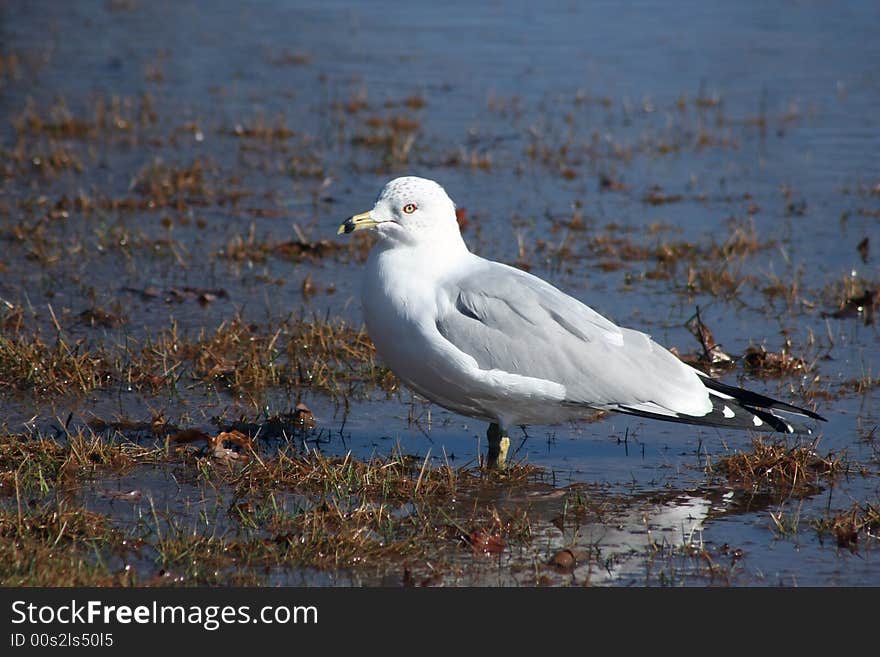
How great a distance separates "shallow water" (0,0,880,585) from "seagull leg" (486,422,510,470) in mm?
314

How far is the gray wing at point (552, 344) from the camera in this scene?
6941mm

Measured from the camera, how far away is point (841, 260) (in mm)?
11211

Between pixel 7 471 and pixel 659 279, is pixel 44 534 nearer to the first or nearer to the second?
pixel 7 471

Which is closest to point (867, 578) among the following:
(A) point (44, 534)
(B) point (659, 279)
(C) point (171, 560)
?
(C) point (171, 560)

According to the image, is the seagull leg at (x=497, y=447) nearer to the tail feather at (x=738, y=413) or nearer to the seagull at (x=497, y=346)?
the seagull at (x=497, y=346)

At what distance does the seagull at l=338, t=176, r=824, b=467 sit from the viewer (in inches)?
272

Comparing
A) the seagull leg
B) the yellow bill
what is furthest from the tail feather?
the yellow bill

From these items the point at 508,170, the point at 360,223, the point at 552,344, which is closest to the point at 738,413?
the point at 552,344

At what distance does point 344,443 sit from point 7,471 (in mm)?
1740

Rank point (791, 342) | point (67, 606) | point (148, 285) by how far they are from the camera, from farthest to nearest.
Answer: point (148, 285), point (791, 342), point (67, 606)

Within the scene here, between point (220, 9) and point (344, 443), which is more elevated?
point (220, 9)

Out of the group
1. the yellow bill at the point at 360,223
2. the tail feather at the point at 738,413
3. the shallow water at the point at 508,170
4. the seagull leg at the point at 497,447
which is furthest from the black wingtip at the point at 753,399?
the yellow bill at the point at 360,223

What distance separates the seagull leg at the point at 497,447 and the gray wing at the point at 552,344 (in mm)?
399

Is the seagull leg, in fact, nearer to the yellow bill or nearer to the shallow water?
the shallow water
